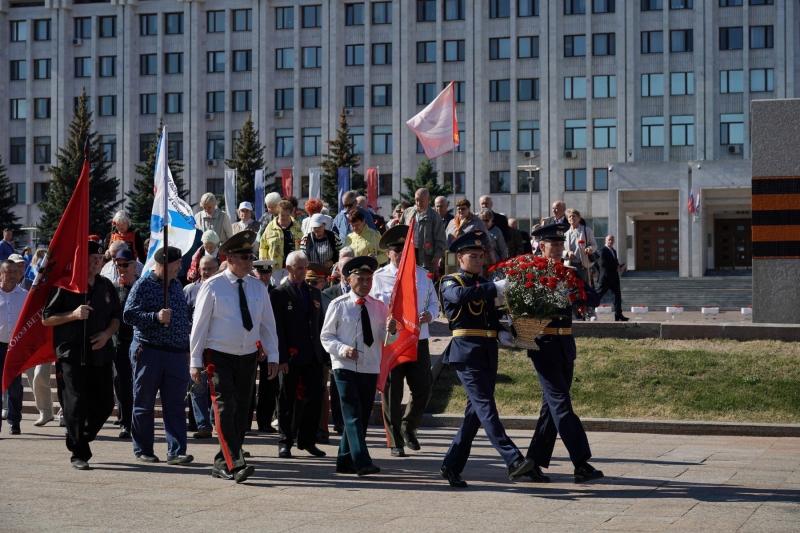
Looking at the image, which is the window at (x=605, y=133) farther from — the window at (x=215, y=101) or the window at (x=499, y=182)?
the window at (x=215, y=101)

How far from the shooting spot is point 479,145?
249 ft

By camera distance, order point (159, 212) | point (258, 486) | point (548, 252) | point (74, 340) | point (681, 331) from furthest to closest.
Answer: point (681, 331), point (159, 212), point (74, 340), point (548, 252), point (258, 486)

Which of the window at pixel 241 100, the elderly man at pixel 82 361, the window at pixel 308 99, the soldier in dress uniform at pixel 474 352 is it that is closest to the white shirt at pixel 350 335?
the soldier in dress uniform at pixel 474 352

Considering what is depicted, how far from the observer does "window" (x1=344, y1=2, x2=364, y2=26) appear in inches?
3073

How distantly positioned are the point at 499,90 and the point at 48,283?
65.1 m

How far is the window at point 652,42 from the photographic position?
73.0m

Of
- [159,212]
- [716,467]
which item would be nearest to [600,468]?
[716,467]

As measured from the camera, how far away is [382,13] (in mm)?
77938

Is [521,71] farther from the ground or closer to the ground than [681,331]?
farther from the ground

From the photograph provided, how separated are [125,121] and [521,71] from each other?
25.4 meters

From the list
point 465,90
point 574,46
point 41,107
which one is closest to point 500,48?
point 465,90

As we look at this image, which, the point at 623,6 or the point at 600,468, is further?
the point at 623,6

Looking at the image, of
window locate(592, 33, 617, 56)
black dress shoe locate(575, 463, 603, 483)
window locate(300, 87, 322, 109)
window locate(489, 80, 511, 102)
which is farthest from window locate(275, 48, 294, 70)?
black dress shoe locate(575, 463, 603, 483)

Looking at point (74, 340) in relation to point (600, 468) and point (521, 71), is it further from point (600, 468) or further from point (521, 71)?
point (521, 71)
